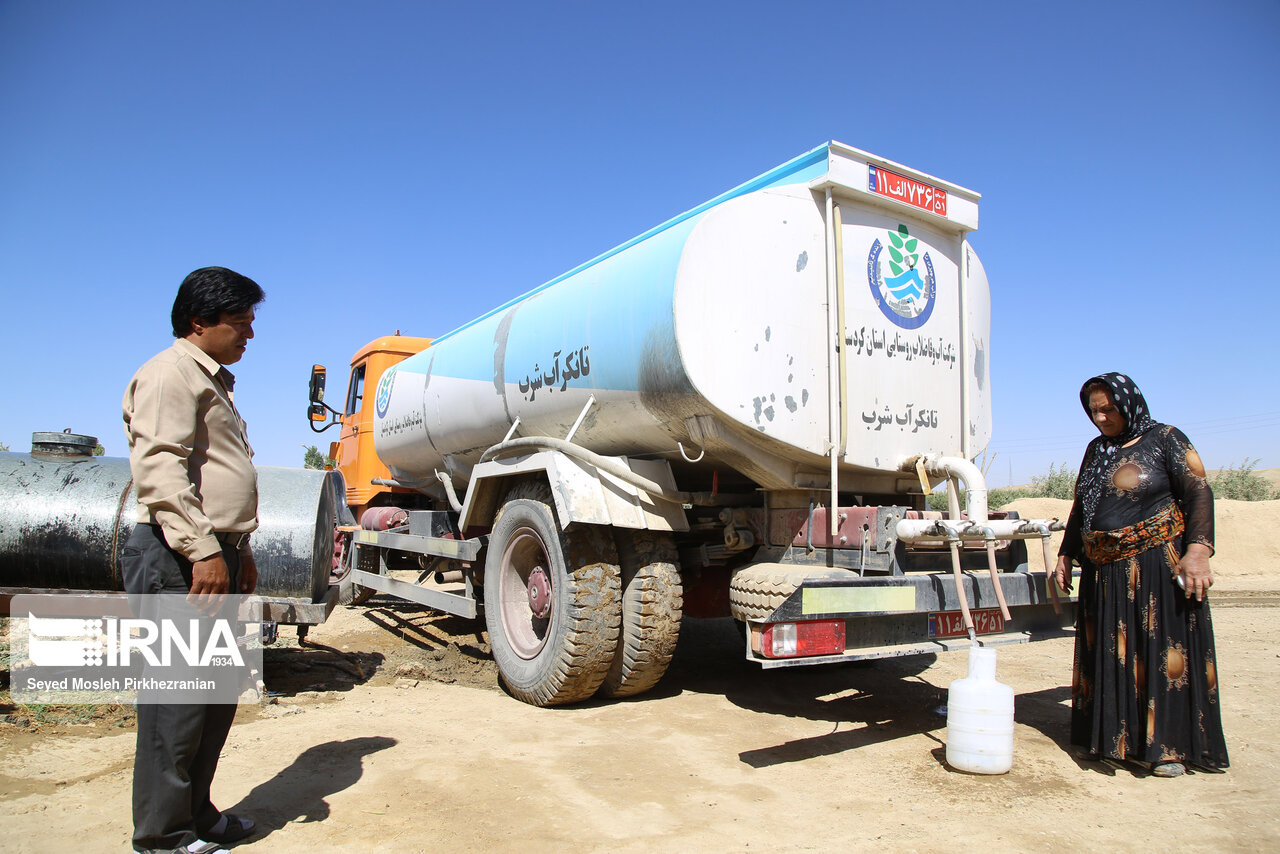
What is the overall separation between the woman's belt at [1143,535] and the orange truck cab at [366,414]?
6948mm

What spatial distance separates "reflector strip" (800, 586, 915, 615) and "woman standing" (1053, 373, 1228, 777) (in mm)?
973

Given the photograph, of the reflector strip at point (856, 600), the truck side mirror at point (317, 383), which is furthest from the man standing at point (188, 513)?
the truck side mirror at point (317, 383)

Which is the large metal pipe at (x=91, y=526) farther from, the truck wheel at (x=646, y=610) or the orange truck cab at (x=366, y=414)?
the orange truck cab at (x=366, y=414)

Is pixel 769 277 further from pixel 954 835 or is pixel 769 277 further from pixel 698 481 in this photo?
pixel 954 835

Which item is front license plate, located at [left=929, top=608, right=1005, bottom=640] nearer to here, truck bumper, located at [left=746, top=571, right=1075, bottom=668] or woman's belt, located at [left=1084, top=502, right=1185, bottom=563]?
truck bumper, located at [left=746, top=571, right=1075, bottom=668]

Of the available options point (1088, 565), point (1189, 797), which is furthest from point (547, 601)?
point (1189, 797)

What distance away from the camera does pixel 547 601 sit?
4.73 m

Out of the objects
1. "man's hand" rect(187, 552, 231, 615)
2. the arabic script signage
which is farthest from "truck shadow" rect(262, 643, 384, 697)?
the arabic script signage

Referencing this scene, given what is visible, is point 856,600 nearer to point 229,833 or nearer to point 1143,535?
point 1143,535

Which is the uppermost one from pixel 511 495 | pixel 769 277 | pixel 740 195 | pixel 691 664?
pixel 740 195

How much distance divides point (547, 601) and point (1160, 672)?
10.4 ft

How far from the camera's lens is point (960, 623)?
12.6ft

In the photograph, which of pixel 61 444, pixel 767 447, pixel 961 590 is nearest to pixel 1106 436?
pixel 961 590

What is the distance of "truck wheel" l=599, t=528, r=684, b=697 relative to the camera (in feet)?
14.0
